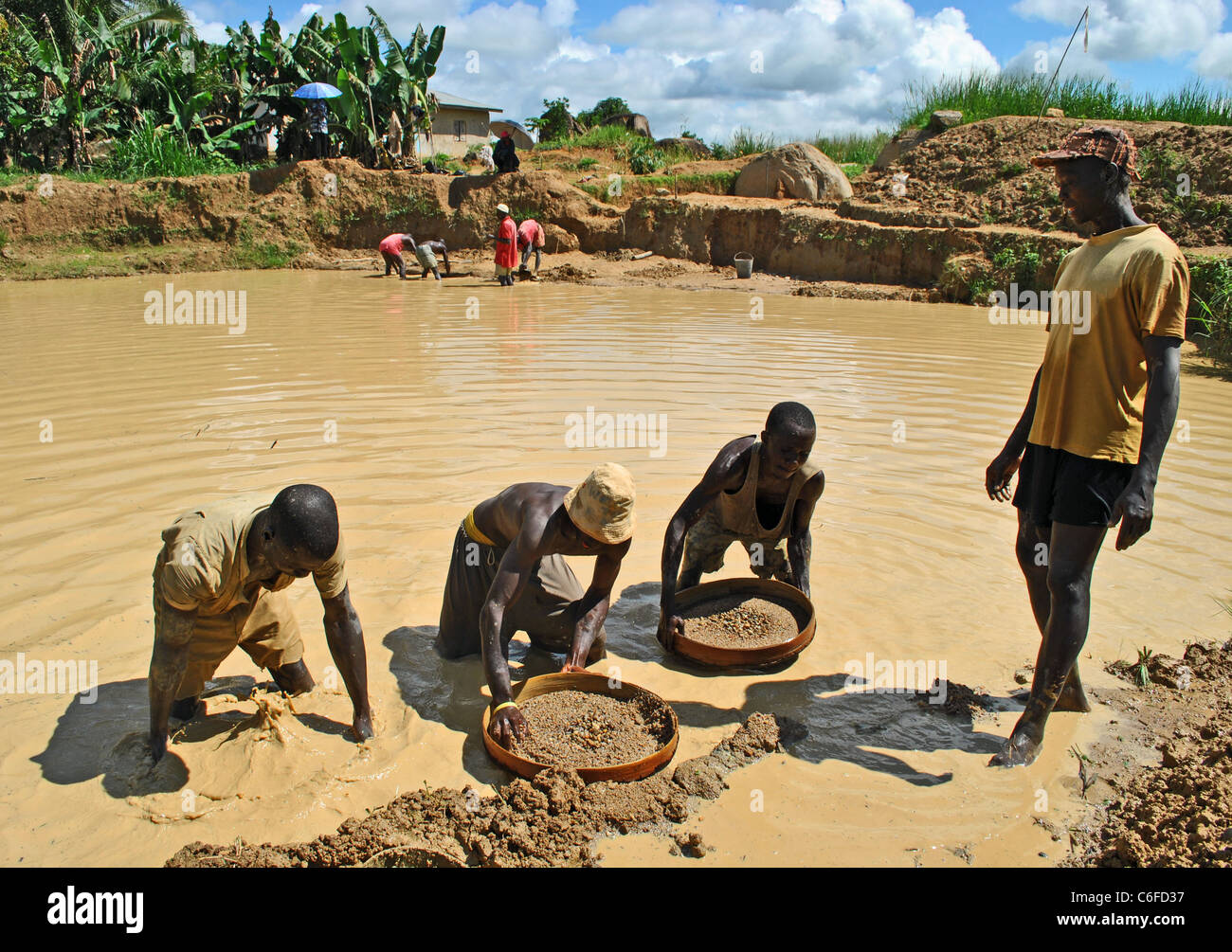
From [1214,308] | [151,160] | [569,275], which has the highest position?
[151,160]

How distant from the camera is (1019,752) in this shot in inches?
106

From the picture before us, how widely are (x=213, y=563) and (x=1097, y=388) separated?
269 centimetres

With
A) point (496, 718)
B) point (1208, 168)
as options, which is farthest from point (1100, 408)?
point (1208, 168)

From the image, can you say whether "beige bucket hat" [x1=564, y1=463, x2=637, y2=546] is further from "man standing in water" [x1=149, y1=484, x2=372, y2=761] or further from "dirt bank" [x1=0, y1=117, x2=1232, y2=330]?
"dirt bank" [x1=0, y1=117, x2=1232, y2=330]

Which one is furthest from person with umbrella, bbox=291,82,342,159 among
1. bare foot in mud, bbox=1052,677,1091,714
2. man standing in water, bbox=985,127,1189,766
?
bare foot in mud, bbox=1052,677,1091,714

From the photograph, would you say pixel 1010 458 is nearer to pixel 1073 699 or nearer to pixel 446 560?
pixel 1073 699

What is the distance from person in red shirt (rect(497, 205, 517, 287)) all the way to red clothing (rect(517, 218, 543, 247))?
0.64 m

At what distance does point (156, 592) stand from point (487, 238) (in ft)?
55.2

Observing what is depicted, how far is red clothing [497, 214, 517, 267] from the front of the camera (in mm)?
14734

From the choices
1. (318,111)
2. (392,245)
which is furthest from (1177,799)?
(318,111)

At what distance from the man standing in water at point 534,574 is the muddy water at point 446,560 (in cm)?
18

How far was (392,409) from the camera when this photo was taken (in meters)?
6.66
